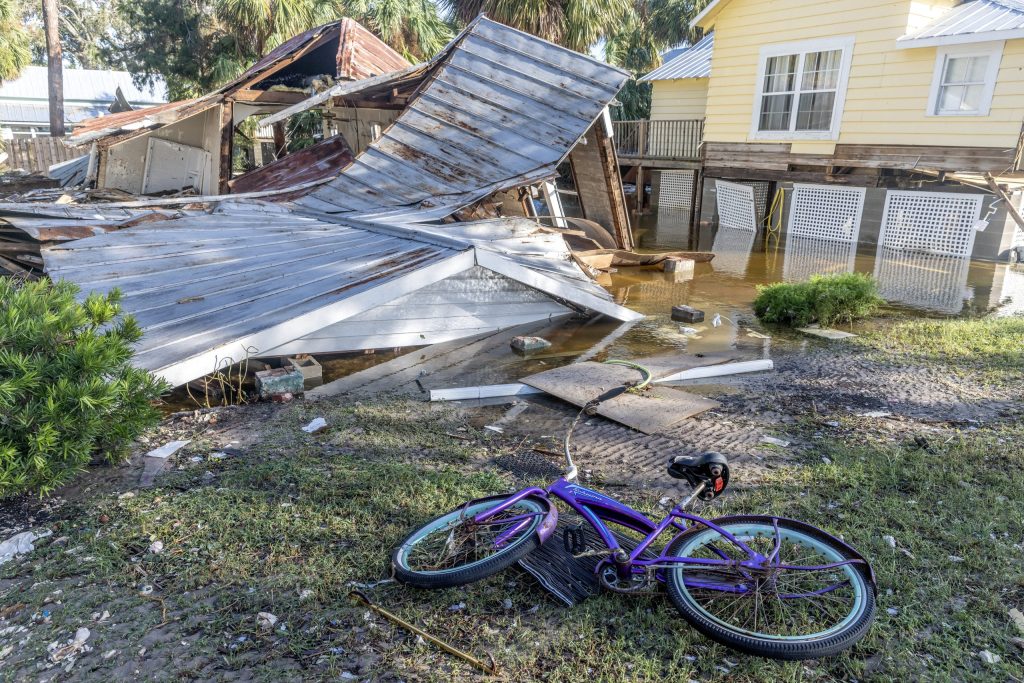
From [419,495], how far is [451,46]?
979 centimetres

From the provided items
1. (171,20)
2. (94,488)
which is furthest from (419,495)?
(171,20)

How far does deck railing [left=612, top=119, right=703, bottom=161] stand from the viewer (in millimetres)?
19891

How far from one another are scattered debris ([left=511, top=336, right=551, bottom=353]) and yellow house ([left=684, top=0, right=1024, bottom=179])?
959 centimetres

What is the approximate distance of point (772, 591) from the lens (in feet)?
9.87

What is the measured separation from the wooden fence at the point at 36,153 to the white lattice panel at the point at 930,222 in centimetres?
2429

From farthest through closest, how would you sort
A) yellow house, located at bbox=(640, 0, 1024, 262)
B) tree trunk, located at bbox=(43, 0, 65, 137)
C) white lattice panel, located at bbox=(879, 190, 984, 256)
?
tree trunk, located at bbox=(43, 0, 65, 137), white lattice panel, located at bbox=(879, 190, 984, 256), yellow house, located at bbox=(640, 0, 1024, 262)

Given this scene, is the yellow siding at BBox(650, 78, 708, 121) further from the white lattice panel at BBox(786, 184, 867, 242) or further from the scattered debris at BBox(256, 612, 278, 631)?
the scattered debris at BBox(256, 612, 278, 631)

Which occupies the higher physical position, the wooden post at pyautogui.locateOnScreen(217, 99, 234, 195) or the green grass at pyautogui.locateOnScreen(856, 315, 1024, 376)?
the wooden post at pyautogui.locateOnScreen(217, 99, 234, 195)

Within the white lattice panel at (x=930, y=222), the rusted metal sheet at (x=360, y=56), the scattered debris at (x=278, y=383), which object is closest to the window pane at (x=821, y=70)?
the white lattice panel at (x=930, y=222)

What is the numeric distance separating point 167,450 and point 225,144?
11.2m

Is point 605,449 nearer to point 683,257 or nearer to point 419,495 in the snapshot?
point 419,495

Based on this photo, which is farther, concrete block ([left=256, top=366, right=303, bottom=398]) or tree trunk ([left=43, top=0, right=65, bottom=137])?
tree trunk ([left=43, top=0, right=65, bottom=137])

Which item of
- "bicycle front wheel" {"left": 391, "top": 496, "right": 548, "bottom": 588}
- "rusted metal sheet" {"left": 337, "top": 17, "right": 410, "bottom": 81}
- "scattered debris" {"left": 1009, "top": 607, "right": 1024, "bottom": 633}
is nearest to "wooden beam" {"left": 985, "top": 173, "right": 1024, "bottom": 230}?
"rusted metal sheet" {"left": 337, "top": 17, "right": 410, "bottom": 81}

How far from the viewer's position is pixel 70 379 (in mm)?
3973
